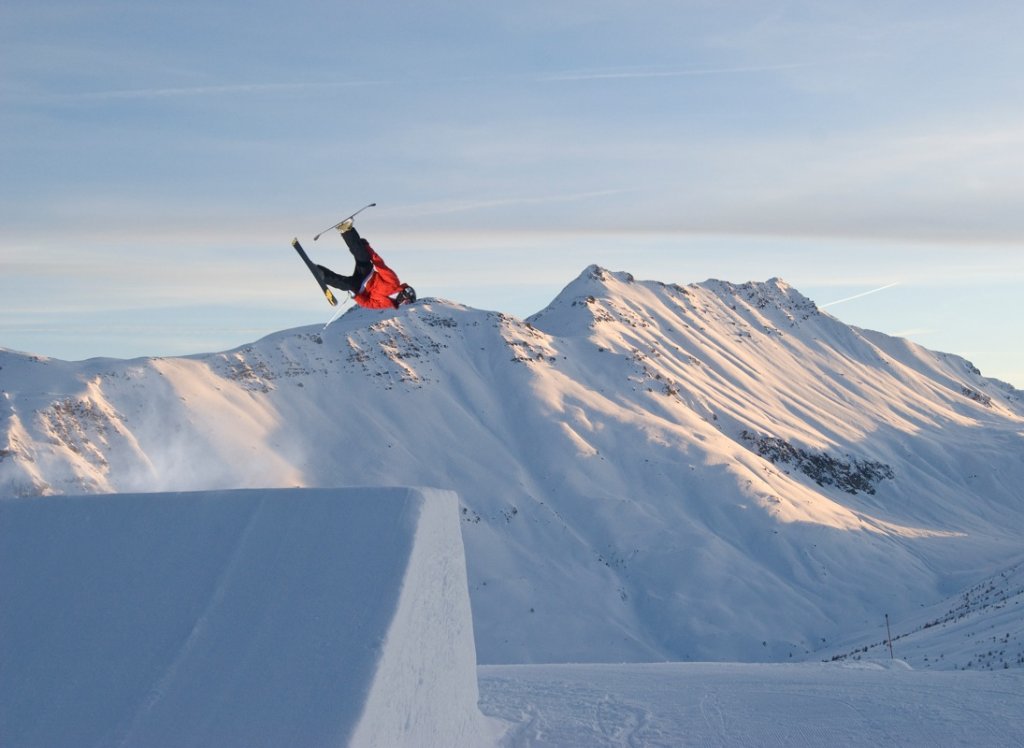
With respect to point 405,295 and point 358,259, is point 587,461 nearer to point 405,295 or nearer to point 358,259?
point 405,295

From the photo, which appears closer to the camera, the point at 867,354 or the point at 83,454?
the point at 83,454

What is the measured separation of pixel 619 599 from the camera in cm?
5456

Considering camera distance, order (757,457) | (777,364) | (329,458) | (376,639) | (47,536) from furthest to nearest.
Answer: (777,364), (757,457), (329,458), (47,536), (376,639)

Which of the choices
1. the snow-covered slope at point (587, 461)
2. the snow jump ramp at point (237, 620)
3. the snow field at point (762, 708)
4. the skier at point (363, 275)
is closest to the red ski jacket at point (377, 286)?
the skier at point (363, 275)

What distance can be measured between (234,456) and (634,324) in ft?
151

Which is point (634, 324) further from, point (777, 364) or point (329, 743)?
point (329, 743)

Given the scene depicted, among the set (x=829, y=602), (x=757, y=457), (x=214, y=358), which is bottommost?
(x=829, y=602)

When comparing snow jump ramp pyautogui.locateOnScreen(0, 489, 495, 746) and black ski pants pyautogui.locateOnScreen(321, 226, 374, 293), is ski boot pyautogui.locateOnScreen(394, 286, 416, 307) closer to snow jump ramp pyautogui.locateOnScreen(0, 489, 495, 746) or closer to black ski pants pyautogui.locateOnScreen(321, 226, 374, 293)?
black ski pants pyautogui.locateOnScreen(321, 226, 374, 293)

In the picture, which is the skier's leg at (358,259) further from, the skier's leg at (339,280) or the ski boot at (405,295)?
the ski boot at (405,295)

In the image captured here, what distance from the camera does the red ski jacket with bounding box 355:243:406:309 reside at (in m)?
14.5

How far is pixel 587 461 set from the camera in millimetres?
67375

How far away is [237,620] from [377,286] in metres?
5.92

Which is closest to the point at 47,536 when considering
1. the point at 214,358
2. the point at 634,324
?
the point at 214,358

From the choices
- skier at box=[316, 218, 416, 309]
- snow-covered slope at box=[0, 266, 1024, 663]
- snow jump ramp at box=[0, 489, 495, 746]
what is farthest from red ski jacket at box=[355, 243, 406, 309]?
snow-covered slope at box=[0, 266, 1024, 663]
